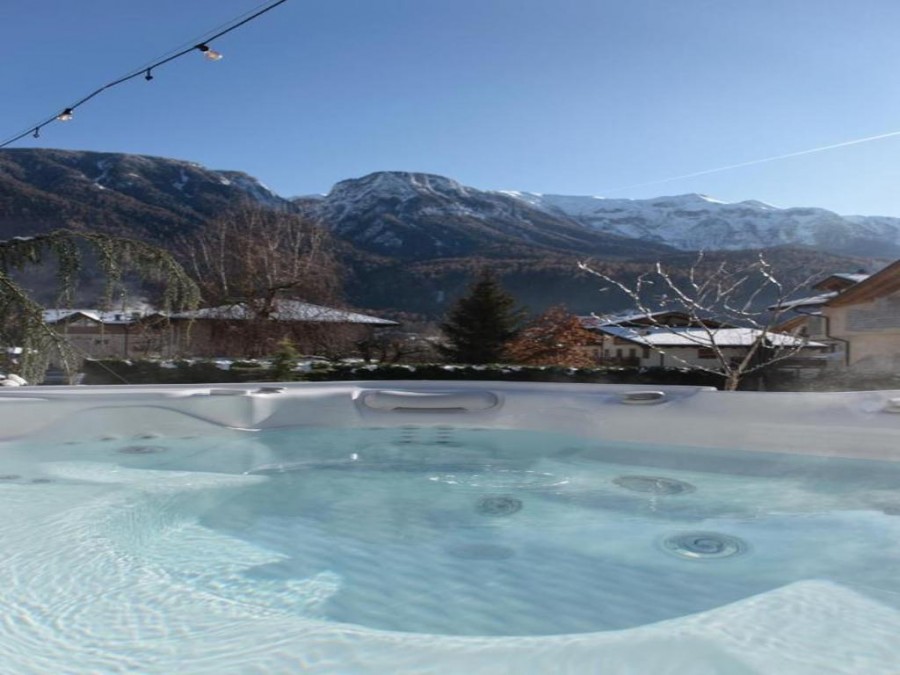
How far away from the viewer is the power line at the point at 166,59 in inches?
146

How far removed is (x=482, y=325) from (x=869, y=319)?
7.73m

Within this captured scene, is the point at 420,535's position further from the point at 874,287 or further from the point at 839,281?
the point at 839,281

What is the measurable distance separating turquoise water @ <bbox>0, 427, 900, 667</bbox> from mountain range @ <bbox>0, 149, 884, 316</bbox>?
51.0 ft

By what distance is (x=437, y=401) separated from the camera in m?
3.92

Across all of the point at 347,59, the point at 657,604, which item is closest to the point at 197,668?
the point at 657,604

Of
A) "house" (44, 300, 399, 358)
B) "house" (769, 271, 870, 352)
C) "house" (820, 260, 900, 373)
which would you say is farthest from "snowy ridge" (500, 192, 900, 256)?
"house" (44, 300, 399, 358)

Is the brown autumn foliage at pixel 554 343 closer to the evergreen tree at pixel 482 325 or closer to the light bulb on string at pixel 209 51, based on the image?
the evergreen tree at pixel 482 325

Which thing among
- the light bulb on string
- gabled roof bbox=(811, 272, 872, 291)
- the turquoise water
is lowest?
the turquoise water

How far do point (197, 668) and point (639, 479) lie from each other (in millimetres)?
2269

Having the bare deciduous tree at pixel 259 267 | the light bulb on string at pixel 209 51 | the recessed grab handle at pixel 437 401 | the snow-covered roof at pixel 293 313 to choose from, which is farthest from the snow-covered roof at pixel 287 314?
the recessed grab handle at pixel 437 401

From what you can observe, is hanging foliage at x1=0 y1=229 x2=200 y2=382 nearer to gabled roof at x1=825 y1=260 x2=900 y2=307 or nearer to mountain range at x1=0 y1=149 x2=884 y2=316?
gabled roof at x1=825 y1=260 x2=900 y2=307

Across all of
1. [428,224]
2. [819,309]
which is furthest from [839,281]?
[428,224]

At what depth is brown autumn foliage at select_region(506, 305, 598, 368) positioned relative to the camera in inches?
507

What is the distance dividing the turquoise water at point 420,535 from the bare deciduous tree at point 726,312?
4113 millimetres
